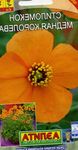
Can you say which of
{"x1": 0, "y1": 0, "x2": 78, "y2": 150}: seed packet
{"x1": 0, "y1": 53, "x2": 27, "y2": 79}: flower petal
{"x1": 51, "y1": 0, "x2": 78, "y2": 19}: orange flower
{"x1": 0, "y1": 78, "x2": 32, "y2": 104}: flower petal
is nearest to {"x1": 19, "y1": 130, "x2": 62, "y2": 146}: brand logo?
{"x1": 0, "y1": 0, "x2": 78, "y2": 150}: seed packet

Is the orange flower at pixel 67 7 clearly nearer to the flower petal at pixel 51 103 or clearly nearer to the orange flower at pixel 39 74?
the orange flower at pixel 39 74

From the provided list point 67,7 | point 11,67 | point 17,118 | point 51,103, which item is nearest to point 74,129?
point 51,103

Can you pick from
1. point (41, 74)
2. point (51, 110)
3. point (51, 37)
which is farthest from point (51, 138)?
point (51, 37)

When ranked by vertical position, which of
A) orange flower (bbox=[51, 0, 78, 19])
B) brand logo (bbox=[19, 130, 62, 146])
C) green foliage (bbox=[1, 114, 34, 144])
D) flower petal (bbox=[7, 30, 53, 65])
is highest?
orange flower (bbox=[51, 0, 78, 19])

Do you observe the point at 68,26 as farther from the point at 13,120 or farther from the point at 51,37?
the point at 13,120

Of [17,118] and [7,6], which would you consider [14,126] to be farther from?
→ [7,6]

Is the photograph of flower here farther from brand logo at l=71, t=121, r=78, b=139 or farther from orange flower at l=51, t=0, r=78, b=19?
orange flower at l=51, t=0, r=78, b=19
